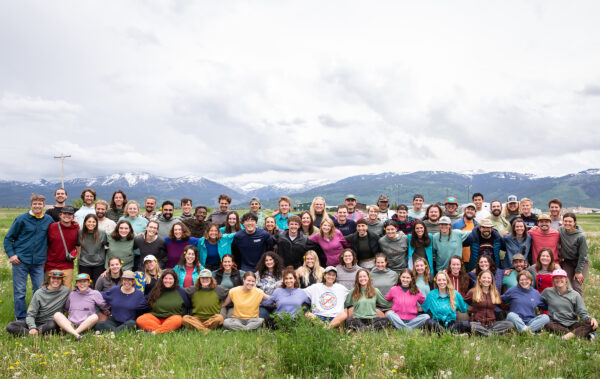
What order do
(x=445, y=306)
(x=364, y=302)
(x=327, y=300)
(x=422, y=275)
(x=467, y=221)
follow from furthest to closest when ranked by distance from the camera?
(x=467, y=221) < (x=422, y=275) < (x=327, y=300) < (x=364, y=302) < (x=445, y=306)

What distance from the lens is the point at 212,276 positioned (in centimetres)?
1053

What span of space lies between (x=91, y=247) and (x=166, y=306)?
9.59 feet

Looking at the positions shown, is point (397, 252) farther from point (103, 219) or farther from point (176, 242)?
point (103, 219)

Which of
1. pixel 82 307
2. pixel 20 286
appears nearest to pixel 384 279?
pixel 82 307

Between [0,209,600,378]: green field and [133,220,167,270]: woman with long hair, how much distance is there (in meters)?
2.65

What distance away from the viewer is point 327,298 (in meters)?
10.4

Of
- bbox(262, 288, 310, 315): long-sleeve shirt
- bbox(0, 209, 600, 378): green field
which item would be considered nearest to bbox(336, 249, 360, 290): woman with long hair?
bbox(262, 288, 310, 315): long-sleeve shirt

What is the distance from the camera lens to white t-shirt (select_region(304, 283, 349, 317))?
10.2 meters

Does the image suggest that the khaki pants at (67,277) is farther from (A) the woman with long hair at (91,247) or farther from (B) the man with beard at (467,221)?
(B) the man with beard at (467,221)

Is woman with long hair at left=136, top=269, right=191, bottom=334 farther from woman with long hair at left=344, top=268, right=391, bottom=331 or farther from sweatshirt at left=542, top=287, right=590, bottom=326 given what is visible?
sweatshirt at left=542, top=287, right=590, bottom=326

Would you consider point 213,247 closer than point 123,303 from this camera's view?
No

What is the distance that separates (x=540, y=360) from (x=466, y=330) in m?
1.96

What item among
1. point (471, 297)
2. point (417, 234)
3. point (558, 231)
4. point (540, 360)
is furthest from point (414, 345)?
point (558, 231)

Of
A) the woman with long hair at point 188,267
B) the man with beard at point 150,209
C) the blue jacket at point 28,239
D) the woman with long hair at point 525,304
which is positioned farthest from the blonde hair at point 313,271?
the blue jacket at point 28,239
